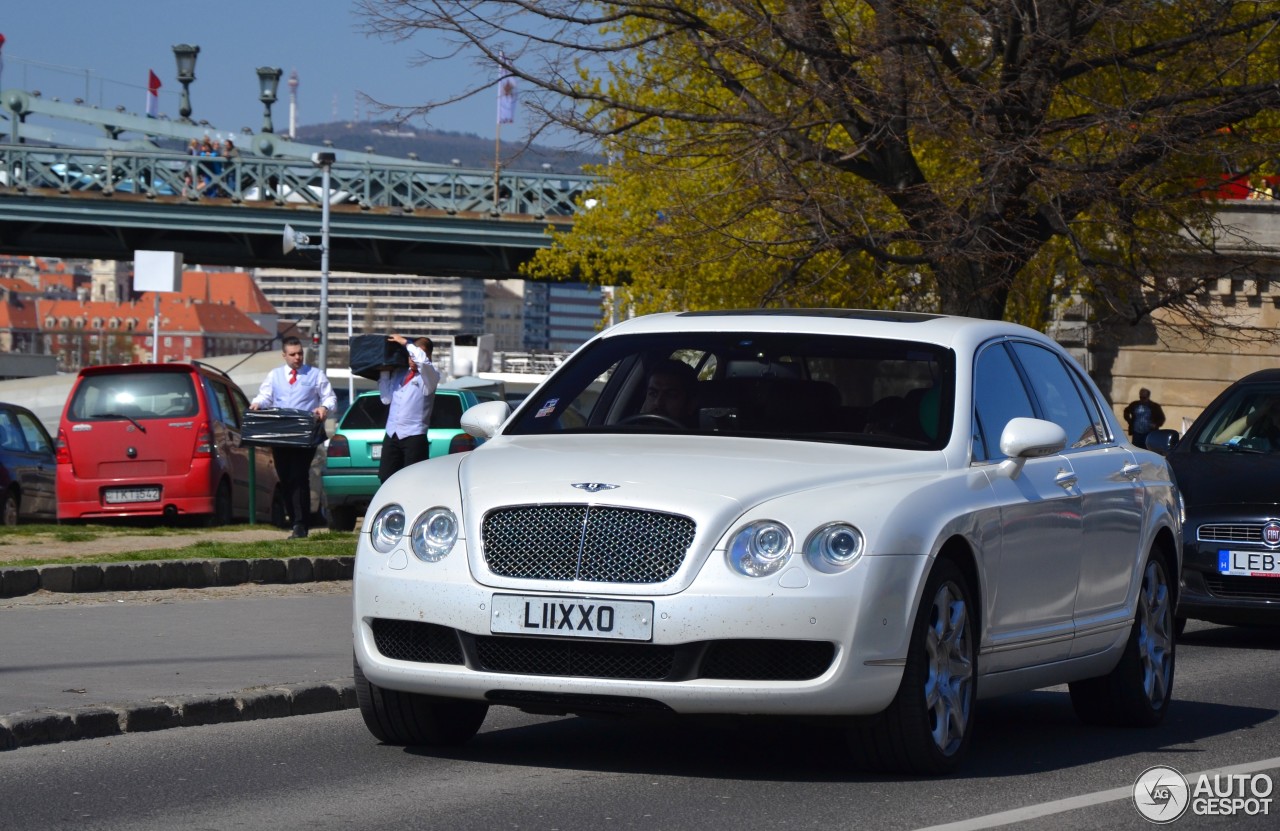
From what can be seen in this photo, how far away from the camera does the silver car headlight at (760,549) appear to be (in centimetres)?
687

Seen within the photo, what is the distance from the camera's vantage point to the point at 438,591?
7.12 metres

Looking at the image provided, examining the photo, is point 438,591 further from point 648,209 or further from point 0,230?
point 0,230

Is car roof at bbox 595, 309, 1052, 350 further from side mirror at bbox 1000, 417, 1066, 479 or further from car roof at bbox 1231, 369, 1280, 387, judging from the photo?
car roof at bbox 1231, 369, 1280, 387

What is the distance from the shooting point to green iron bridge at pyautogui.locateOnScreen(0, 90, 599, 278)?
67.8 m

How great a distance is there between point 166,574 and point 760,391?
6.83m

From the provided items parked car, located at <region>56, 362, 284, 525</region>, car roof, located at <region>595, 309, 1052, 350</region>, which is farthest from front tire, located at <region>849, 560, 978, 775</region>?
parked car, located at <region>56, 362, 284, 525</region>

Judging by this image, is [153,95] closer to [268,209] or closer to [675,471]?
[268,209]

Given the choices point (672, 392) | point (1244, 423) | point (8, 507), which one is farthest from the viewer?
point (8, 507)

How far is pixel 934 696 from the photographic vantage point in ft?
24.0

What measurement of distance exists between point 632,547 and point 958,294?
44.1 ft

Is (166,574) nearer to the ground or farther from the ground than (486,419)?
nearer to the ground

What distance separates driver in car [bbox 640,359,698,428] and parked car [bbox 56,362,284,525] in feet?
42.1

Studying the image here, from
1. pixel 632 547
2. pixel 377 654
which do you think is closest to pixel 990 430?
pixel 632 547

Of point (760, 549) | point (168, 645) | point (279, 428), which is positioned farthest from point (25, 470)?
point (760, 549)
